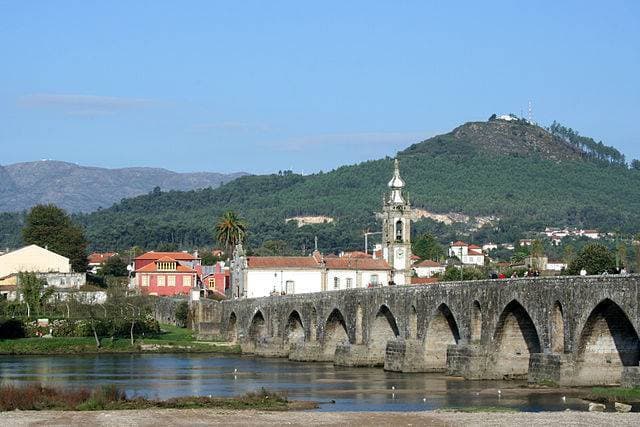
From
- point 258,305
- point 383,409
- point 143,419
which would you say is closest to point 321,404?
point 383,409

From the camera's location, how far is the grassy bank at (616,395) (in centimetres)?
5159

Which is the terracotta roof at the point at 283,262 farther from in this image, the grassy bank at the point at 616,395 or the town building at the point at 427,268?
the town building at the point at 427,268

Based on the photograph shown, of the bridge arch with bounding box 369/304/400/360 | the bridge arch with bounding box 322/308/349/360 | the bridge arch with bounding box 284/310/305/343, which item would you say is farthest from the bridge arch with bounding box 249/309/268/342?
the bridge arch with bounding box 369/304/400/360

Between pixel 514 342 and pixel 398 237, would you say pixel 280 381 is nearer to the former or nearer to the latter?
pixel 514 342

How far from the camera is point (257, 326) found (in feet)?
349

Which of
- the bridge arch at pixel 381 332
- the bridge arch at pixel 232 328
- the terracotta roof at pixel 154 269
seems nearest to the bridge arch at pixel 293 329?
the bridge arch at pixel 232 328

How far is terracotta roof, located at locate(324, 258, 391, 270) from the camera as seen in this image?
117625 millimetres

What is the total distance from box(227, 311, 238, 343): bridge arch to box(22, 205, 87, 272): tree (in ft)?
126

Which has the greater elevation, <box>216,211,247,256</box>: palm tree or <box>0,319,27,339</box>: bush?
<box>216,211,247,256</box>: palm tree

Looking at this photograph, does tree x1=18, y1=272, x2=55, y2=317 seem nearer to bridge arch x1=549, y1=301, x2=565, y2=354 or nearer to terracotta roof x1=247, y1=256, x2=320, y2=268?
terracotta roof x1=247, y1=256, x2=320, y2=268

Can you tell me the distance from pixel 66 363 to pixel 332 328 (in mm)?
16906

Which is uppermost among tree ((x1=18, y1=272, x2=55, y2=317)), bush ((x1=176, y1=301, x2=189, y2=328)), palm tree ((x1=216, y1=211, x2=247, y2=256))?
palm tree ((x1=216, y1=211, x2=247, y2=256))

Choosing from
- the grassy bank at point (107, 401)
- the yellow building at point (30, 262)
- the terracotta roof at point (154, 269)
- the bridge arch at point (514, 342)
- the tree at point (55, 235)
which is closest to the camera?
the grassy bank at point (107, 401)

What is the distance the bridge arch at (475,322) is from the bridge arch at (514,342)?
5.26ft
